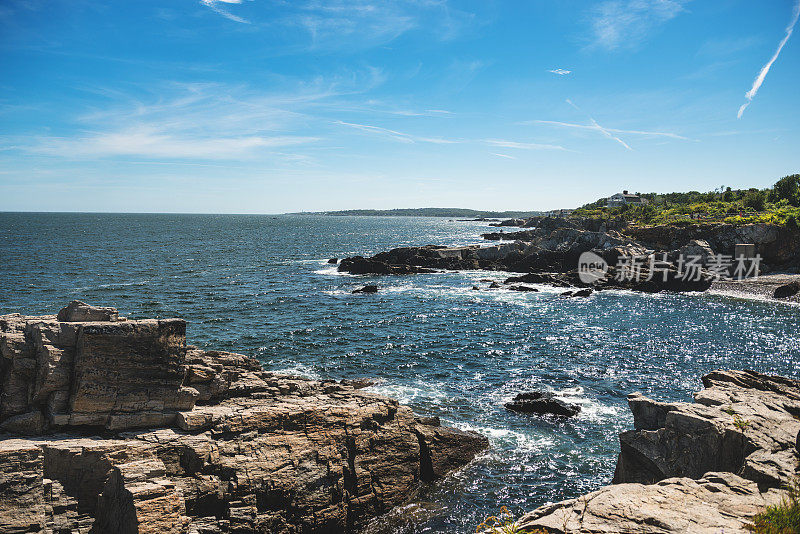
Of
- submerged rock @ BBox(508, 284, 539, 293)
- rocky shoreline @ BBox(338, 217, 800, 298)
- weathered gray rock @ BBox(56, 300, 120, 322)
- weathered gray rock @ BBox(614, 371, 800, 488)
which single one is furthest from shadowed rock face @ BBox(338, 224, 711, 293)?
weathered gray rock @ BBox(56, 300, 120, 322)

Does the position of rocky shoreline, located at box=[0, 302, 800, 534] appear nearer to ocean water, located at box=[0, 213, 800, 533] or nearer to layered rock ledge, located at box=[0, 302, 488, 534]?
layered rock ledge, located at box=[0, 302, 488, 534]

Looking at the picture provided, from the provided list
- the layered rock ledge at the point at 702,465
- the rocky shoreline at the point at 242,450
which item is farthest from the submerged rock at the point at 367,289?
the layered rock ledge at the point at 702,465

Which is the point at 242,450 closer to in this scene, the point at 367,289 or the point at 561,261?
the point at 367,289

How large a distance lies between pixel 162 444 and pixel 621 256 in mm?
68968

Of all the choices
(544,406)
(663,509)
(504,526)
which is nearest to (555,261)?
(544,406)

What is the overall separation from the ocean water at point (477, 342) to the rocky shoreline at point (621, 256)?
4.92 meters

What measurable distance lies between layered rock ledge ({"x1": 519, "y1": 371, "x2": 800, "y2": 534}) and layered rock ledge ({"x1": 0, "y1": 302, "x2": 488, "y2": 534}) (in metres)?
7.99

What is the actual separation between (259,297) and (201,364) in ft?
119

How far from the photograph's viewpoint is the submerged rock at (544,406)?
78.9ft

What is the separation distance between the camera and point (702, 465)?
12.0 meters

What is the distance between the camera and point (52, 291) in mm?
50312

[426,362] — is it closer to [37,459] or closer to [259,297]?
[37,459]

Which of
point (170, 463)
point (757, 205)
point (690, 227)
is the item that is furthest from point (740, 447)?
point (757, 205)

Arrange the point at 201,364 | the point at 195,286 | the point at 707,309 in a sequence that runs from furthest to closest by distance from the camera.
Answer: the point at 195,286
the point at 707,309
the point at 201,364
